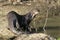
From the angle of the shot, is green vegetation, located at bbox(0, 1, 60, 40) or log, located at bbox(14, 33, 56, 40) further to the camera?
green vegetation, located at bbox(0, 1, 60, 40)

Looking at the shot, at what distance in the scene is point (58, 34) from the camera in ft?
33.9

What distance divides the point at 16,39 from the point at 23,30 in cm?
117

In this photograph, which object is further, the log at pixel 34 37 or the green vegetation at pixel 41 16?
the green vegetation at pixel 41 16

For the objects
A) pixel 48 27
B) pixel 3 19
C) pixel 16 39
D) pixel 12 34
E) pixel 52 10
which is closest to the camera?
pixel 16 39

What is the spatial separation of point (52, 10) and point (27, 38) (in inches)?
211

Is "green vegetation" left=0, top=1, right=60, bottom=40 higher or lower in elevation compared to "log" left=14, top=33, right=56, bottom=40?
lower

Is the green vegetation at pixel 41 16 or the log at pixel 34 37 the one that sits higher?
the log at pixel 34 37

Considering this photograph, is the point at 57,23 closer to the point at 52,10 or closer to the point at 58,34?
the point at 58,34

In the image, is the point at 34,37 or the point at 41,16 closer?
the point at 34,37

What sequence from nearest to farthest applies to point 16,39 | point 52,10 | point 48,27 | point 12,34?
1. point 16,39
2. point 12,34
3. point 48,27
4. point 52,10

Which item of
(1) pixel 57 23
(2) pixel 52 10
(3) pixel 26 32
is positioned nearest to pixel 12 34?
(3) pixel 26 32

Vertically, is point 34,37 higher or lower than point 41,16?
higher

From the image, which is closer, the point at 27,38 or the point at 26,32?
the point at 27,38

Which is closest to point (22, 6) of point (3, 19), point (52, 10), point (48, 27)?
point (52, 10)
